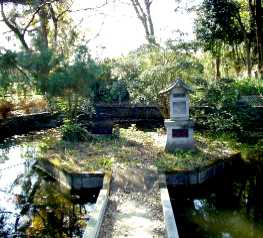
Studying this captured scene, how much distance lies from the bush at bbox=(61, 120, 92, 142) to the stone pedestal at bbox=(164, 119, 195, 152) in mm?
3750

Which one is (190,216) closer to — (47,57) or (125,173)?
(125,173)

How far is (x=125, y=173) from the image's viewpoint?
11828 millimetres

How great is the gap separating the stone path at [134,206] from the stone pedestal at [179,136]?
2.14 metres

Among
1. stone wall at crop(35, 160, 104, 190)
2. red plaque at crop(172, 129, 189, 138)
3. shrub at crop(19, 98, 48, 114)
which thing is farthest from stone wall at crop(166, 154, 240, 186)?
shrub at crop(19, 98, 48, 114)

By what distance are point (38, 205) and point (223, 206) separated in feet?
15.9

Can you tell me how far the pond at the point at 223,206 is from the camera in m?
9.42

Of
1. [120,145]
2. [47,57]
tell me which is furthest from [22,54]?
[120,145]

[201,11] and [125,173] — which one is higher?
[201,11]

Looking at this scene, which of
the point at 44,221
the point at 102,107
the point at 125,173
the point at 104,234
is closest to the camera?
the point at 104,234

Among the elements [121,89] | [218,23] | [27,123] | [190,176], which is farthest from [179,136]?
[218,23]

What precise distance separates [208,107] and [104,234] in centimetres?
1438

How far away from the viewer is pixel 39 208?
36.3 ft

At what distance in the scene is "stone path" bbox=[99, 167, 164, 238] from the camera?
805 centimetres

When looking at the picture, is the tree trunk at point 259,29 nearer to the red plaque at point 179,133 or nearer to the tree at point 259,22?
the tree at point 259,22
